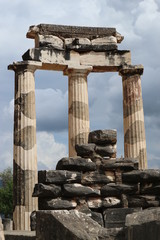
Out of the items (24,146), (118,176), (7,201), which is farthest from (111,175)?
(7,201)

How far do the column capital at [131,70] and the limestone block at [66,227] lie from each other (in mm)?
20941

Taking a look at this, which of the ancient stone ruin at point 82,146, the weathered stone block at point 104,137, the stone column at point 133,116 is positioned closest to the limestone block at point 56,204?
the ancient stone ruin at point 82,146

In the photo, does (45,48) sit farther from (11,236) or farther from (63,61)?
(11,236)

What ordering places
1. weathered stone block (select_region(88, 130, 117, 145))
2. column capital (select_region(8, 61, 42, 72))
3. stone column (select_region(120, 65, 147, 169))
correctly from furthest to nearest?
1. stone column (select_region(120, 65, 147, 169))
2. column capital (select_region(8, 61, 42, 72))
3. weathered stone block (select_region(88, 130, 117, 145))

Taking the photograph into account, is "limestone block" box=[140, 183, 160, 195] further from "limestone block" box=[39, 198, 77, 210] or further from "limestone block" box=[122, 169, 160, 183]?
"limestone block" box=[39, 198, 77, 210]

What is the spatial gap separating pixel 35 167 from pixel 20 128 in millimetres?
2302

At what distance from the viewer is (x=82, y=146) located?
15.4 m

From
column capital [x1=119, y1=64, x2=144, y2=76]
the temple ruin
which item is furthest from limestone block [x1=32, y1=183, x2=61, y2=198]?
column capital [x1=119, y1=64, x2=144, y2=76]

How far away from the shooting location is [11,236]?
11.7m

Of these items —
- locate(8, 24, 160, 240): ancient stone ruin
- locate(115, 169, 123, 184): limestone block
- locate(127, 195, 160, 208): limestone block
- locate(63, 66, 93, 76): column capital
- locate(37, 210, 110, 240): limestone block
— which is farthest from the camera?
locate(63, 66, 93, 76): column capital

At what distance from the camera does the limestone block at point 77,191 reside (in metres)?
14.1

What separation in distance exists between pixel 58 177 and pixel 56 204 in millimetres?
824

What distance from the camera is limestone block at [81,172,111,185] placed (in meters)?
14.6

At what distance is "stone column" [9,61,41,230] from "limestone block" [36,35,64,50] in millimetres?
1611
